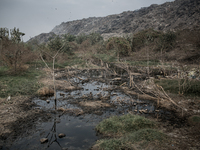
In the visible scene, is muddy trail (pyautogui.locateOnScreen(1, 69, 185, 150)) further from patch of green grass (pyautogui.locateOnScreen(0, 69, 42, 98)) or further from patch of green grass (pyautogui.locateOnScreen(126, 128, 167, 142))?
patch of green grass (pyautogui.locateOnScreen(126, 128, 167, 142))

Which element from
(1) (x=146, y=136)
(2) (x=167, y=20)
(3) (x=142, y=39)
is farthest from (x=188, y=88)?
(2) (x=167, y=20)

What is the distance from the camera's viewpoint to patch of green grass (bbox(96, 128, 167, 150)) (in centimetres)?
400

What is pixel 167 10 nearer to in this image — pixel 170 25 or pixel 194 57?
pixel 170 25

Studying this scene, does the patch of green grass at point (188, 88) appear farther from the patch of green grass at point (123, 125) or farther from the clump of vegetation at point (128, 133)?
the clump of vegetation at point (128, 133)

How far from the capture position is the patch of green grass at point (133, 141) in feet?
13.1

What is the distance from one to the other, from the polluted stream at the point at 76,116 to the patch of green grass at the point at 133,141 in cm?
62

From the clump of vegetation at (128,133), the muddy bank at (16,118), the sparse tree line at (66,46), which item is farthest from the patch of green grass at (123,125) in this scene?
the sparse tree line at (66,46)

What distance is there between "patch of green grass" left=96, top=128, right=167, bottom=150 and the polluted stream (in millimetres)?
619

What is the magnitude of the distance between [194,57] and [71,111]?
18536 mm

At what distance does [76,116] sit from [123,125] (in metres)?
2.24

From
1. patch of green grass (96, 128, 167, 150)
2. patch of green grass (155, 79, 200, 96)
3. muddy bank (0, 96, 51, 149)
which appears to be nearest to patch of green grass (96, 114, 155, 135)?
patch of green grass (96, 128, 167, 150)

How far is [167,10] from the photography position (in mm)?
67875

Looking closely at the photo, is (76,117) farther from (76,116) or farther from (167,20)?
(167,20)

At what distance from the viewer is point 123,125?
5.07 meters
